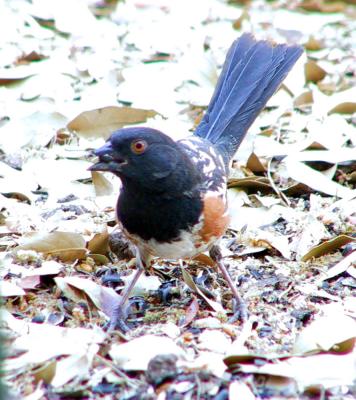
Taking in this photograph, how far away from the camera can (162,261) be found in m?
3.59

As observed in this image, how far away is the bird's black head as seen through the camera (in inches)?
116

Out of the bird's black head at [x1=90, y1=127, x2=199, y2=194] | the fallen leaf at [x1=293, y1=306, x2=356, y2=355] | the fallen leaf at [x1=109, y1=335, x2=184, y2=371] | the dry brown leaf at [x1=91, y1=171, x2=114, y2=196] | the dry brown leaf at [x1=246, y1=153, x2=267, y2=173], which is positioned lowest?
the dry brown leaf at [x1=91, y1=171, x2=114, y2=196]

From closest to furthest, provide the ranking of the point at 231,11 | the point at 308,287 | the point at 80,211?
the point at 308,287 < the point at 80,211 < the point at 231,11

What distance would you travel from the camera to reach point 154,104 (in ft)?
15.2

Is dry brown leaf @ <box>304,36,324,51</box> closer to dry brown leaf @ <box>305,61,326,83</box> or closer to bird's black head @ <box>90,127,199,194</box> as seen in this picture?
dry brown leaf @ <box>305,61,326,83</box>

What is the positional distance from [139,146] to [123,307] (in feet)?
2.08

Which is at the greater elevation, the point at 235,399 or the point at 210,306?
the point at 235,399

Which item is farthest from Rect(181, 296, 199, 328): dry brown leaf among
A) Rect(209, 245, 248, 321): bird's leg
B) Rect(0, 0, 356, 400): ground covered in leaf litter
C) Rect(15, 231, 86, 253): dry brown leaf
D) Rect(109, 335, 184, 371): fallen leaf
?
Rect(15, 231, 86, 253): dry brown leaf

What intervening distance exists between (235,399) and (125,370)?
0.37 meters

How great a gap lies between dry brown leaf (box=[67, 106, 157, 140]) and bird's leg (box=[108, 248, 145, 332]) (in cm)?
128

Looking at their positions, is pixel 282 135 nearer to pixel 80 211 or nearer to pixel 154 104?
pixel 154 104

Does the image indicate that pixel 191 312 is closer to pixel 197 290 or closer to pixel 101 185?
pixel 197 290

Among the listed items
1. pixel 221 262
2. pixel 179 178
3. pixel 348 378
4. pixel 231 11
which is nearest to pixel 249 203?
pixel 221 262

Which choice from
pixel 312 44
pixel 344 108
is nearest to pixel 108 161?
pixel 344 108
